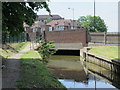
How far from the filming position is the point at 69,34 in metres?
39.7

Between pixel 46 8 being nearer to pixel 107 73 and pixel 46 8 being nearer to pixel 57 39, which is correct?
pixel 107 73

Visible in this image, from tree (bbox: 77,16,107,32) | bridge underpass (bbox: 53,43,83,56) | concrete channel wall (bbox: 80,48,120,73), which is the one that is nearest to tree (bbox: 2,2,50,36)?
concrete channel wall (bbox: 80,48,120,73)

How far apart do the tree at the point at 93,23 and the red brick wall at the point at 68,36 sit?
52.6 meters

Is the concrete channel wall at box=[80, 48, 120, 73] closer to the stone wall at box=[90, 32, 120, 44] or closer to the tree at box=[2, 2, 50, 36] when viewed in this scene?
the stone wall at box=[90, 32, 120, 44]

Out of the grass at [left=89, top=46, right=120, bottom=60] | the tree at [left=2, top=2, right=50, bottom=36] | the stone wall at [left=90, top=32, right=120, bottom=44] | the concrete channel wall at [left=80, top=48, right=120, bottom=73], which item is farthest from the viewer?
the stone wall at [left=90, top=32, right=120, bottom=44]

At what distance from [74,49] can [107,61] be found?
56.1 feet

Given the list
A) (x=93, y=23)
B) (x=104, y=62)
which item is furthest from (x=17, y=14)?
(x=93, y=23)

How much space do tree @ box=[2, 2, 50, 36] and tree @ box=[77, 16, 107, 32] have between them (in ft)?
262

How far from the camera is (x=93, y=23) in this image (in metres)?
99.7

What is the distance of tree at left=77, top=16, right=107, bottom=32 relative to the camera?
96.9 metres

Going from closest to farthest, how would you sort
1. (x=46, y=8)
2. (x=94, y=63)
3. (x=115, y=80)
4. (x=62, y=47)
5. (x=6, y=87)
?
(x=6, y=87)
(x=46, y=8)
(x=115, y=80)
(x=94, y=63)
(x=62, y=47)

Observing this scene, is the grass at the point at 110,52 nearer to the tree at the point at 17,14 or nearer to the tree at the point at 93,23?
the tree at the point at 17,14

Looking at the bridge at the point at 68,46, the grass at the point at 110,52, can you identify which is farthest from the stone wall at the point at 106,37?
the grass at the point at 110,52

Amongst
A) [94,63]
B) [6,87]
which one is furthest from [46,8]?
[94,63]
